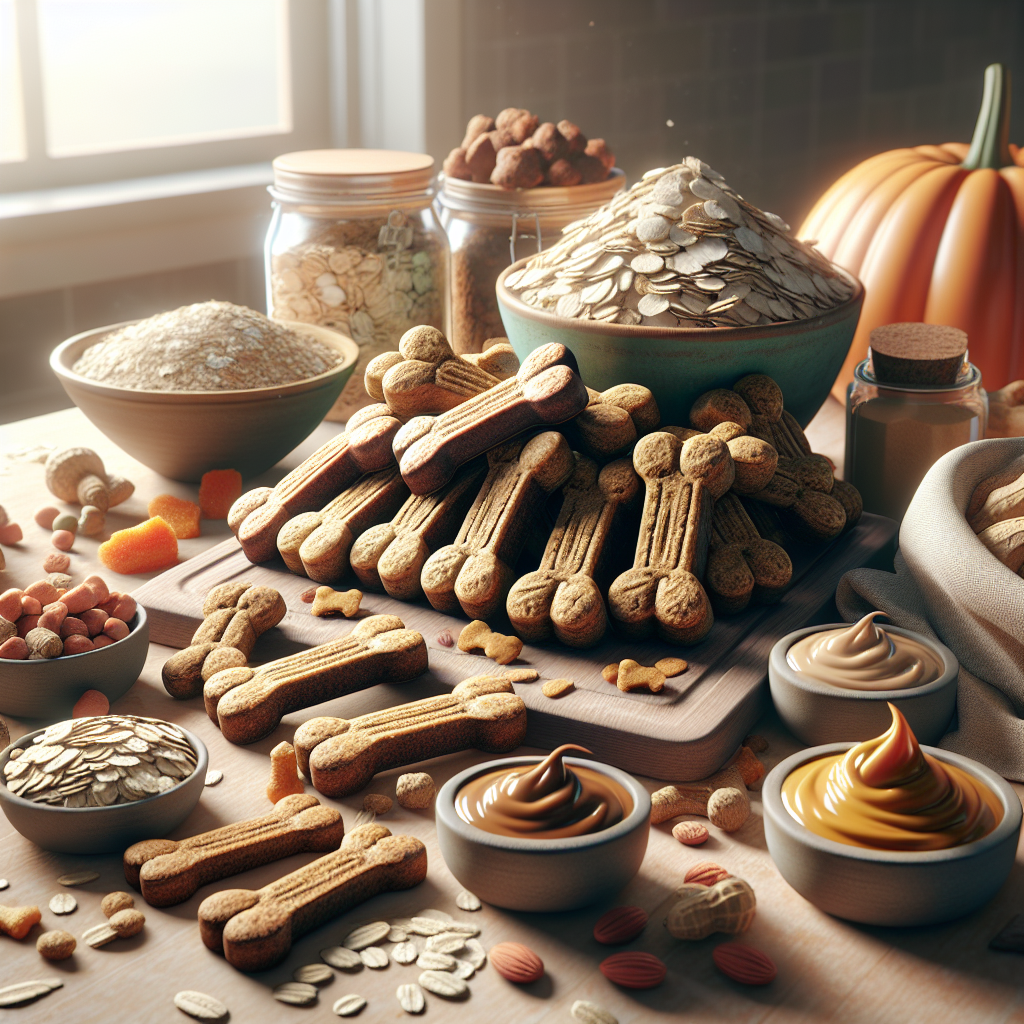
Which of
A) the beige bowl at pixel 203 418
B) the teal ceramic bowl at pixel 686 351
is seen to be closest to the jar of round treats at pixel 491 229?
the beige bowl at pixel 203 418

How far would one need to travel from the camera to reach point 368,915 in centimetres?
77

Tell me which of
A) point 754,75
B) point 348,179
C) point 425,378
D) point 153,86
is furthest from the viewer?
point 754,75

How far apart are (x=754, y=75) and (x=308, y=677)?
2612 mm

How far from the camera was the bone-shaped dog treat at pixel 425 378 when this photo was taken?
4.05ft

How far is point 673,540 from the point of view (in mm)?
1068

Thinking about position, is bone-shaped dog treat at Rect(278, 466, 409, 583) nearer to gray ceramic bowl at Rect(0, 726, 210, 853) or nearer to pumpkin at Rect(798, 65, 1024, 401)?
gray ceramic bowl at Rect(0, 726, 210, 853)

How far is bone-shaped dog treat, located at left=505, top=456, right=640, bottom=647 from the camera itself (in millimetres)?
1026

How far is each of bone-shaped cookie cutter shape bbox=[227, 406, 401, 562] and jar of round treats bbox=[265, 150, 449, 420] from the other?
422 mm

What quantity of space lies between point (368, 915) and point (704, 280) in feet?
2.54

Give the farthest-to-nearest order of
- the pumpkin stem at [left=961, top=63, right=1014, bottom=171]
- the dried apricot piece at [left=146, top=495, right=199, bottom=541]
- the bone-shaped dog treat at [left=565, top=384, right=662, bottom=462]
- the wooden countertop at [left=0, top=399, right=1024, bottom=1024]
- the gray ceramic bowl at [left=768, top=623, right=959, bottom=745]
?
1. the pumpkin stem at [left=961, top=63, right=1014, bottom=171]
2. the dried apricot piece at [left=146, top=495, right=199, bottom=541]
3. the bone-shaped dog treat at [left=565, top=384, right=662, bottom=462]
4. the gray ceramic bowl at [left=768, top=623, right=959, bottom=745]
5. the wooden countertop at [left=0, top=399, right=1024, bottom=1024]

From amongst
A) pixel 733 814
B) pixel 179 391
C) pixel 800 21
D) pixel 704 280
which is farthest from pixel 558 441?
pixel 800 21

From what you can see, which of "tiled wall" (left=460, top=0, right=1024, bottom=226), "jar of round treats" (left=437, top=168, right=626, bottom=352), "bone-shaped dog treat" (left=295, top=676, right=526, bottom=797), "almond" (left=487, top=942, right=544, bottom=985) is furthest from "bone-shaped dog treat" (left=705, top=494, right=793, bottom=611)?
"tiled wall" (left=460, top=0, right=1024, bottom=226)

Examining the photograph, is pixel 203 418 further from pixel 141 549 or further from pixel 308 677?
pixel 308 677

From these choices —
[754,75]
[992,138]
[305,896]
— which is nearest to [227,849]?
[305,896]
